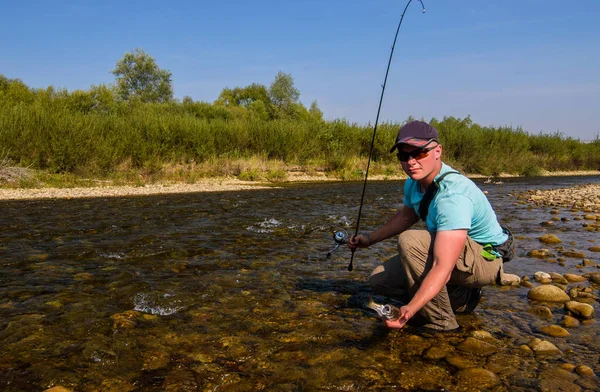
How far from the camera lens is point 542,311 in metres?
3.54

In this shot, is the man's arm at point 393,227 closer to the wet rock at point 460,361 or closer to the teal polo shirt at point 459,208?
the teal polo shirt at point 459,208

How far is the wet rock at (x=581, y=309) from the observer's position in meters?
3.39

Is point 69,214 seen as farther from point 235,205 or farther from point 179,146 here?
point 179,146

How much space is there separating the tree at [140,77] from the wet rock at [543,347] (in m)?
55.5

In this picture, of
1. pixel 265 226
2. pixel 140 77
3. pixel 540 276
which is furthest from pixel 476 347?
pixel 140 77

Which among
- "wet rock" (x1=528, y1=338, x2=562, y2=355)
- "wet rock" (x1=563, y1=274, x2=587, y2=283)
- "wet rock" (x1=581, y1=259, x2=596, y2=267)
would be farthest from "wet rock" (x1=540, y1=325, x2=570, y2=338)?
"wet rock" (x1=581, y1=259, x2=596, y2=267)

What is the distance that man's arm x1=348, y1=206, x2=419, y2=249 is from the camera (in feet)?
11.5

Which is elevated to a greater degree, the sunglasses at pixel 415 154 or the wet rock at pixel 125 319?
the sunglasses at pixel 415 154

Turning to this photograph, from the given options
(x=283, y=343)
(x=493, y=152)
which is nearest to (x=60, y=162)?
(x=283, y=343)

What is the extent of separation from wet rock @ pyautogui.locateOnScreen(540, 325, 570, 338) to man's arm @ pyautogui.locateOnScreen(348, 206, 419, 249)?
1.23 metres

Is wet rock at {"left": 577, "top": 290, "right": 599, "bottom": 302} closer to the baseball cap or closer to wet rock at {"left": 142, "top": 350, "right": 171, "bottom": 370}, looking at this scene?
the baseball cap

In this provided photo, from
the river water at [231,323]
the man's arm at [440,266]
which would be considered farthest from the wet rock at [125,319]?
the man's arm at [440,266]

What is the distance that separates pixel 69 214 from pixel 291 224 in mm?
4808

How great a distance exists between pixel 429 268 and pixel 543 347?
3.02 feet
